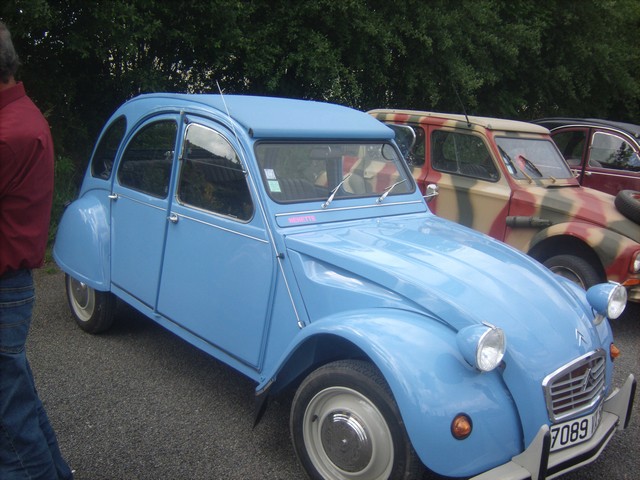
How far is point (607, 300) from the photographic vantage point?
122 inches

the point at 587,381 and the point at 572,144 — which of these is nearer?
the point at 587,381

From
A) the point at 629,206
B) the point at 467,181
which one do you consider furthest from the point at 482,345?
the point at 467,181

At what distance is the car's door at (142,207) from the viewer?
3871 mm

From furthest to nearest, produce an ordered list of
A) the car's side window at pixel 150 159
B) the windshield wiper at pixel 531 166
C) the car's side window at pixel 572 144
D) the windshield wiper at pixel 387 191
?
the car's side window at pixel 572 144
the windshield wiper at pixel 531 166
the car's side window at pixel 150 159
the windshield wiper at pixel 387 191

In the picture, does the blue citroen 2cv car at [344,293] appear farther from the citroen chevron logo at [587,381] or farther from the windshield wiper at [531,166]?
the windshield wiper at [531,166]

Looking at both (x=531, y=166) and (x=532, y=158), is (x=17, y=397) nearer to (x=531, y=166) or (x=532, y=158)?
(x=531, y=166)

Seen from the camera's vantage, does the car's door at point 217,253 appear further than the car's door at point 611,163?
No

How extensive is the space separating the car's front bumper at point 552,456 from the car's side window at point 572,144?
227 inches

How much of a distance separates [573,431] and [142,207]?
116 inches

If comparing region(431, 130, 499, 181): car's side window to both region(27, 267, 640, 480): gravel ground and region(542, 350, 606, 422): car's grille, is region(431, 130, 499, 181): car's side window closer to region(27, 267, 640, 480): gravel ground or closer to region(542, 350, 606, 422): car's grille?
region(27, 267, 640, 480): gravel ground

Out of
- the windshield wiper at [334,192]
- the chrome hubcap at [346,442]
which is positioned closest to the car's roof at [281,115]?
the windshield wiper at [334,192]

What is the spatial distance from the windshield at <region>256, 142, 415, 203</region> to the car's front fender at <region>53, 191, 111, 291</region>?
1.64 m

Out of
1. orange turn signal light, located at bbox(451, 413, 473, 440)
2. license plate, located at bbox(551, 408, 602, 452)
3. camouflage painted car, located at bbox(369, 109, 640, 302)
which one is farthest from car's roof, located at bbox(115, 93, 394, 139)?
license plate, located at bbox(551, 408, 602, 452)

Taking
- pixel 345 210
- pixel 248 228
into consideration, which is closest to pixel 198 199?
pixel 248 228
